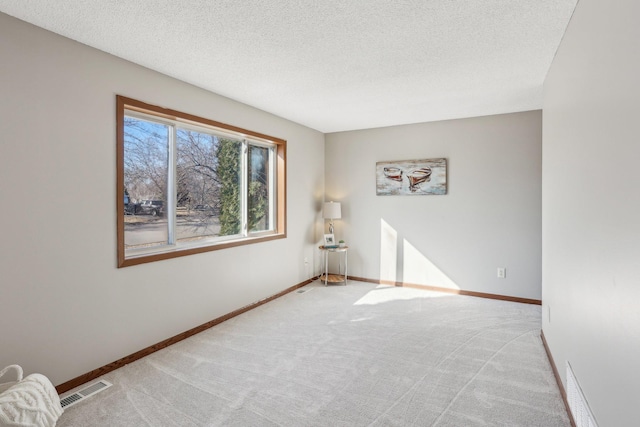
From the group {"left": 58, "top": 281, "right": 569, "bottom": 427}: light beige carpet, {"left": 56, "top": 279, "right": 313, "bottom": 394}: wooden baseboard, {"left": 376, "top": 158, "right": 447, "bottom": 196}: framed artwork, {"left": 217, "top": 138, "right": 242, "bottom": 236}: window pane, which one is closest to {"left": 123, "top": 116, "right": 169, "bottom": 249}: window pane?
{"left": 217, "top": 138, "right": 242, "bottom": 236}: window pane

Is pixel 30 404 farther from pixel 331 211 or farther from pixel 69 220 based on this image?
pixel 331 211

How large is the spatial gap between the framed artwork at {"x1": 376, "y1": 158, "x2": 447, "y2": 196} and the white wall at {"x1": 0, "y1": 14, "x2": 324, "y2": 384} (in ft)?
9.65

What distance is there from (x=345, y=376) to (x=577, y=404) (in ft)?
4.67

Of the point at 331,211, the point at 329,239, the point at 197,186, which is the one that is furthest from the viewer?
the point at 329,239

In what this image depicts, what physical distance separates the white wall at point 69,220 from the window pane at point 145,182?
0.24m

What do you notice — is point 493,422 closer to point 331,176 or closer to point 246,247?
point 246,247

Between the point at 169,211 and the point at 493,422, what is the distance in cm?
310

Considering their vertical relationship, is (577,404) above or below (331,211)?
below

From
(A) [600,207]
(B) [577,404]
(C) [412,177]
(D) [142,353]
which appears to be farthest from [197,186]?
(B) [577,404]

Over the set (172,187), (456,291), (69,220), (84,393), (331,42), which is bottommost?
(84,393)

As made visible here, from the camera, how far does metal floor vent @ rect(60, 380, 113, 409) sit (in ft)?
7.36

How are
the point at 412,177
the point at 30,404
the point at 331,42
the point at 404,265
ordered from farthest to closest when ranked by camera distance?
1. the point at 404,265
2. the point at 412,177
3. the point at 331,42
4. the point at 30,404

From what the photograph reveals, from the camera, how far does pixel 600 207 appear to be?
1.56 meters

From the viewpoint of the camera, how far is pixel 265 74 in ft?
10.2
